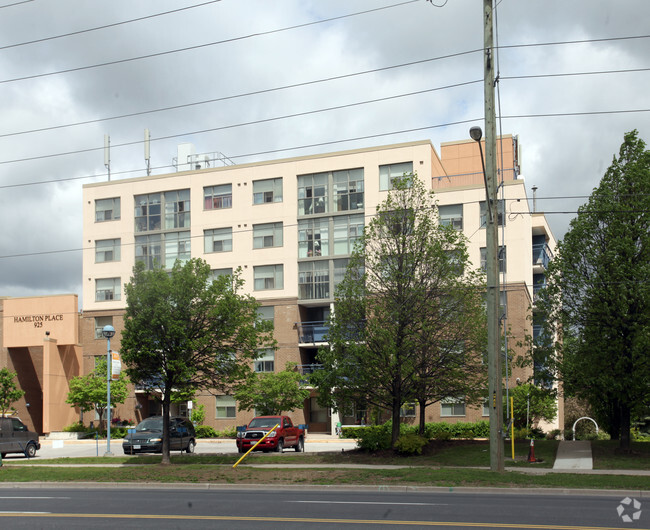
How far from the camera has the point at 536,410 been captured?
43750 millimetres

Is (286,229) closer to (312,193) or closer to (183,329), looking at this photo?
(312,193)

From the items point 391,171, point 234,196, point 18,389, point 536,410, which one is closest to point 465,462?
point 536,410

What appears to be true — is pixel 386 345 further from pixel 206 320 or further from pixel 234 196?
pixel 234 196

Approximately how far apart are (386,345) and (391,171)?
2757 cm

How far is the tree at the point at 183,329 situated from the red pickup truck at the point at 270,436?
612cm

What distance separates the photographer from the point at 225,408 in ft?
181

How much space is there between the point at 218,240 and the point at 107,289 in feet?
35.3

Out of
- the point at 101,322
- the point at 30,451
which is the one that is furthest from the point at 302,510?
the point at 101,322

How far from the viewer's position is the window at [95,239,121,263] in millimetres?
59500

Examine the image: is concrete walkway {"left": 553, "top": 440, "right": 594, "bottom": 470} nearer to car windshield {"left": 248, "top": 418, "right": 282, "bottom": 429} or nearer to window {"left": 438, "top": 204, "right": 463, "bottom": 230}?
car windshield {"left": 248, "top": 418, "right": 282, "bottom": 429}

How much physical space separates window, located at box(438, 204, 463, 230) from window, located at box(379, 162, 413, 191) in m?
3.70

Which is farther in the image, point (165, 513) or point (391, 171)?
point (391, 171)

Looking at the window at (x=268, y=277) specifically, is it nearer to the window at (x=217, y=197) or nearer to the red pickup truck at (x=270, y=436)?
the window at (x=217, y=197)

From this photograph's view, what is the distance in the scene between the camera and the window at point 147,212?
58.5m
